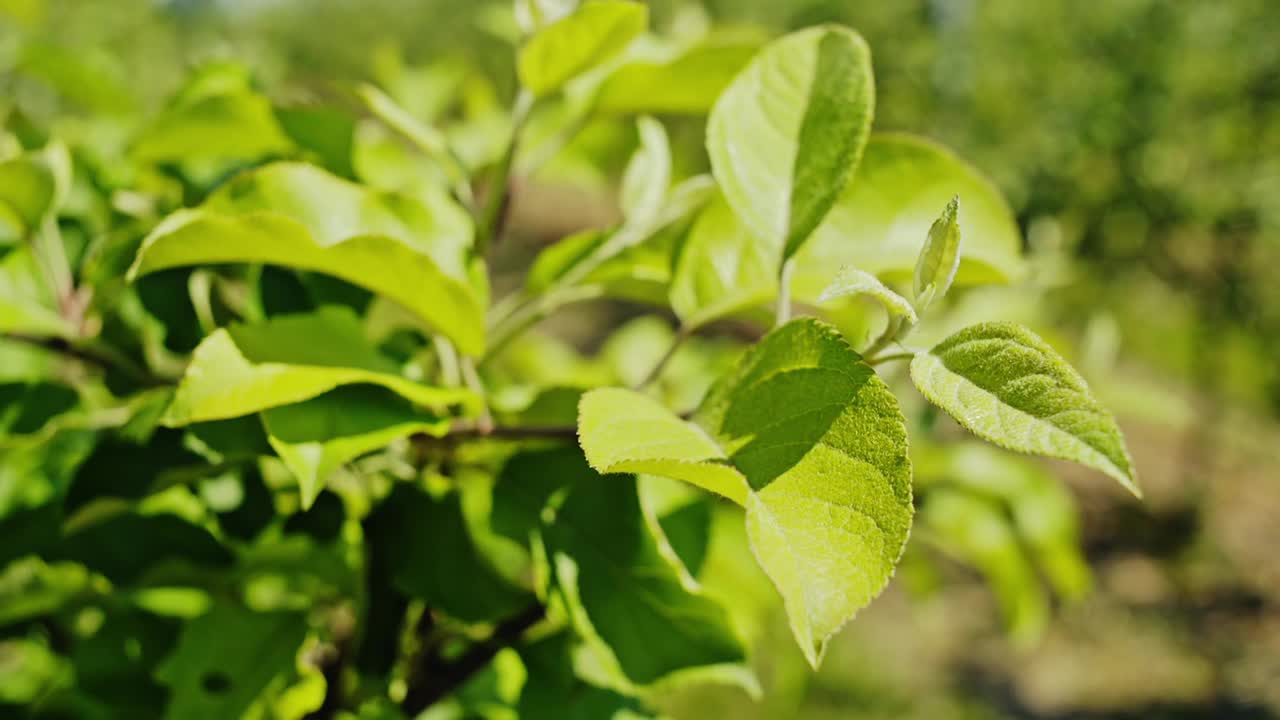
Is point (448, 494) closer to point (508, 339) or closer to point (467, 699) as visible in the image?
point (508, 339)

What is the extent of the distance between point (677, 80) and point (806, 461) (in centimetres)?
55

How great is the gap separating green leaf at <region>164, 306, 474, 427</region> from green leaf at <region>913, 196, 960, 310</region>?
37 cm

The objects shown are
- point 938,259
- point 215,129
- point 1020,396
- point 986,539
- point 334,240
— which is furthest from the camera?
point 986,539

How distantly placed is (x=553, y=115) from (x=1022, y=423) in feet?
3.81

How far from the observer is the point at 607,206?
56.9ft

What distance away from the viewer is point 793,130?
0.83m

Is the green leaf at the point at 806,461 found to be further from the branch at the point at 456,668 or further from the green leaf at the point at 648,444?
the branch at the point at 456,668

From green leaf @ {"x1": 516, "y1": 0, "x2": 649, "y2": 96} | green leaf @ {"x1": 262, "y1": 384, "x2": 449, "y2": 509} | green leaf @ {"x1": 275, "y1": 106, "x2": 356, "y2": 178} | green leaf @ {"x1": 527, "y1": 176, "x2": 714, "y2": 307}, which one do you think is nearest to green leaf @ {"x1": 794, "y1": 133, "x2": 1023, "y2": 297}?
green leaf @ {"x1": 527, "y1": 176, "x2": 714, "y2": 307}

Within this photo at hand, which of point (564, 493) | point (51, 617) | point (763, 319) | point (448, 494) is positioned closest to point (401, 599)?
point (448, 494)

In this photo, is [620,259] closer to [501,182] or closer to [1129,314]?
[501,182]

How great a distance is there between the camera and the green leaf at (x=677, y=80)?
98 cm

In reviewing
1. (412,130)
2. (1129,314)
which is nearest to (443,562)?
(412,130)

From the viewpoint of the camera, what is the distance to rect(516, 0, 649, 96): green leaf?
2.83 feet

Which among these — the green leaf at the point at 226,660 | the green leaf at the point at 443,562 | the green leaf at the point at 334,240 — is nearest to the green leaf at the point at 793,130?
the green leaf at the point at 334,240
